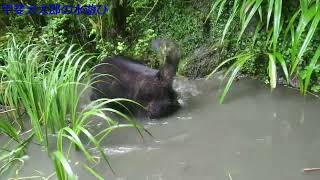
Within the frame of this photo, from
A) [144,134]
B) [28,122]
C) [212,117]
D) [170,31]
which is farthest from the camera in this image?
[170,31]

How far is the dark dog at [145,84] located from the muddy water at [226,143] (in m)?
0.12

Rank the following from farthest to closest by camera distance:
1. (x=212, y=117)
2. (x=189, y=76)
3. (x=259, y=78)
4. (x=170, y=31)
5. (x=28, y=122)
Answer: (x=170, y=31)
(x=189, y=76)
(x=259, y=78)
(x=28, y=122)
(x=212, y=117)

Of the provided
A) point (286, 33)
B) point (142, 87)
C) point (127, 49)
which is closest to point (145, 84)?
point (142, 87)

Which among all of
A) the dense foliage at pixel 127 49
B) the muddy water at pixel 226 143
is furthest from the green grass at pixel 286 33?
the muddy water at pixel 226 143

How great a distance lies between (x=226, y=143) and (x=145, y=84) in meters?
0.83

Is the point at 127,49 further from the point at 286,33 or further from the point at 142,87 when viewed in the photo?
the point at 286,33

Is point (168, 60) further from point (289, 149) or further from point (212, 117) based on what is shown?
point (289, 149)

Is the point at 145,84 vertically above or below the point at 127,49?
below

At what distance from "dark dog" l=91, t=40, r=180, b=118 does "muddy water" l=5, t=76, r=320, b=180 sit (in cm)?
12

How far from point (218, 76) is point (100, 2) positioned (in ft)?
5.26

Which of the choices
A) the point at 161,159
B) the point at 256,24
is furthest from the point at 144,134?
the point at 256,24

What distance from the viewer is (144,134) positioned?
2.75 m

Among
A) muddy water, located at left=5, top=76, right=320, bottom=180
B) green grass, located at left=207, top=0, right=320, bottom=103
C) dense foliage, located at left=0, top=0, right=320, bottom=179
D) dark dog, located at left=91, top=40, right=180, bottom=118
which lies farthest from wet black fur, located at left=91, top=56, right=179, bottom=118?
green grass, located at left=207, top=0, right=320, bottom=103

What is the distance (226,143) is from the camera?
255cm
